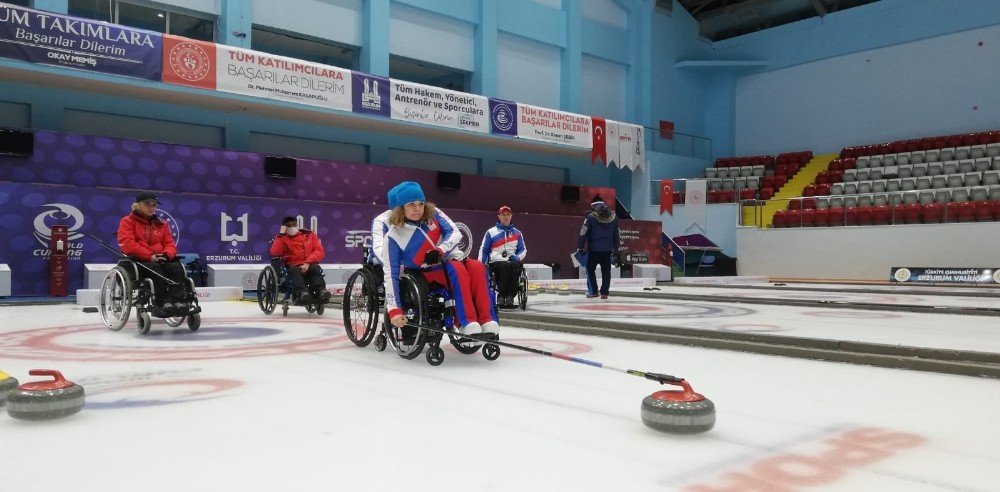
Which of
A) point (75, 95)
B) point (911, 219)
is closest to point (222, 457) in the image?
point (75, 95)

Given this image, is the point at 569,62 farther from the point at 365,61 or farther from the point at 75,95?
the point at 75,95

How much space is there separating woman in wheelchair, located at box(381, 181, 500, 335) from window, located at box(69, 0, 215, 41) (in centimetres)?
1222

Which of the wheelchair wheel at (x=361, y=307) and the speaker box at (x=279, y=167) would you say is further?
the speaker box at (x=279, y=167)

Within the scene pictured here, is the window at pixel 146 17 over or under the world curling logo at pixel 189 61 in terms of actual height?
over

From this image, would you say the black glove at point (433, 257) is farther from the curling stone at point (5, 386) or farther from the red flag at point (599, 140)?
the red flag at point (599, 140)

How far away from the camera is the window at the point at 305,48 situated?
650 inches

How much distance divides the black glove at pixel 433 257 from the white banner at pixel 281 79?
386 inches

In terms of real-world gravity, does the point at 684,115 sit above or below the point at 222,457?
above

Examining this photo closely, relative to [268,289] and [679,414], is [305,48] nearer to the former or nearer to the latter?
[268,289]

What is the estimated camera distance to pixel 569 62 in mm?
20250

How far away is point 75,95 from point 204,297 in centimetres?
550

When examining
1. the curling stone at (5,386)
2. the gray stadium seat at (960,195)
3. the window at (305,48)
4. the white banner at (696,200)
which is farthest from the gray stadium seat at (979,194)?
the curling stone at (5,386)

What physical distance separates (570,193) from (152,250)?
13.5 meters

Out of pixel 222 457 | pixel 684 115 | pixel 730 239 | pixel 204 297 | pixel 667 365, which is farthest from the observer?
pixel 684 115
